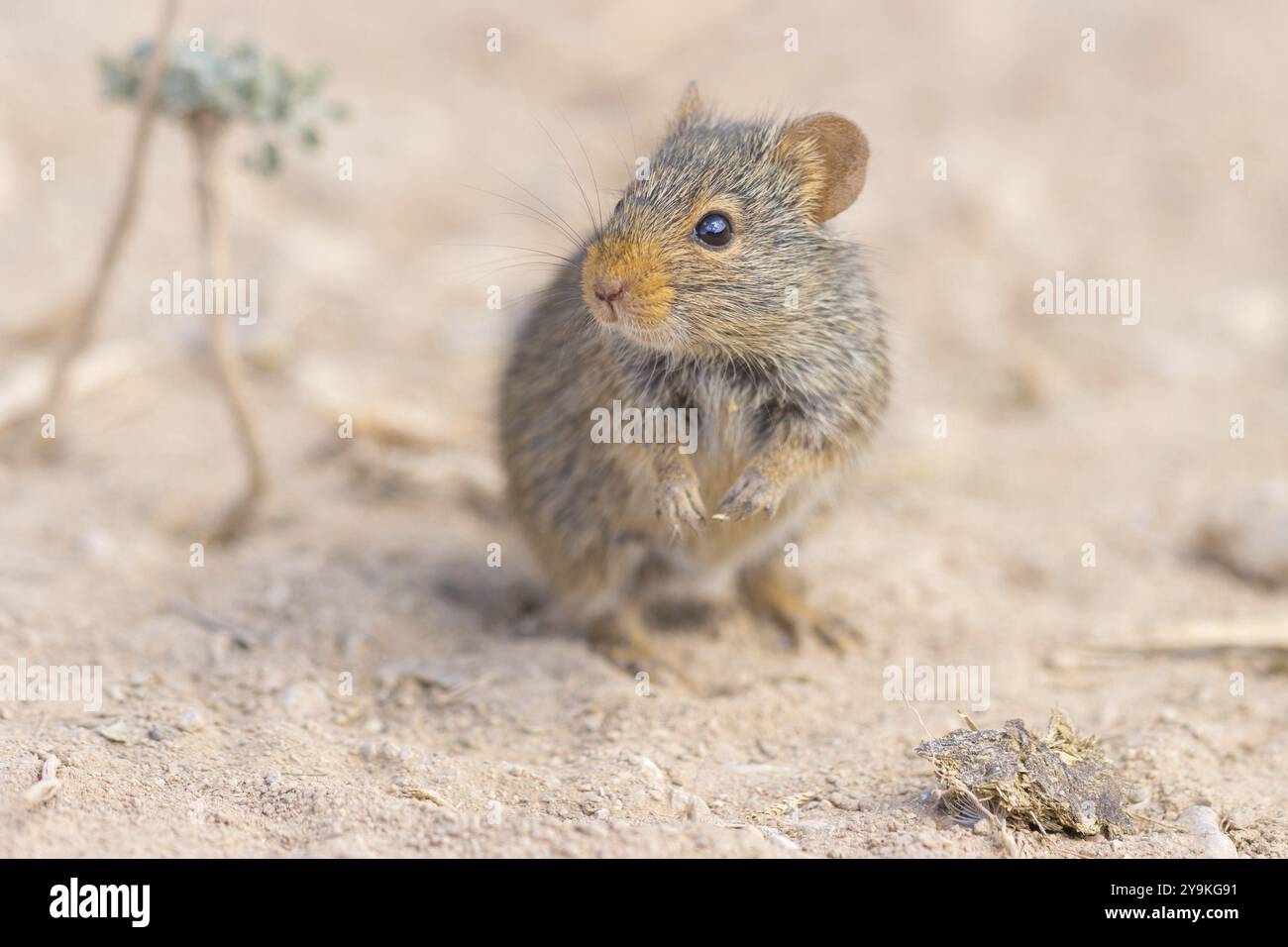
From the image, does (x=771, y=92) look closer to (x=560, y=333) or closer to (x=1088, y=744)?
(x=560, y=333)

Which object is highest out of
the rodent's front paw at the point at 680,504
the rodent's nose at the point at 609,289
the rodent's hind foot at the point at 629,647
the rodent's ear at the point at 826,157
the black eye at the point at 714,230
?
the rodent's ear at the point at 826,157

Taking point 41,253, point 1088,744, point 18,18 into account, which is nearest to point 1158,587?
point 1088,744

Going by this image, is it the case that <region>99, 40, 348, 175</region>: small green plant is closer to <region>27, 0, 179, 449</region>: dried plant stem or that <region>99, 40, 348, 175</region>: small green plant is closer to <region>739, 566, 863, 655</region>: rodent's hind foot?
<region>27, 0, 179, 449</region>: dried plant stem

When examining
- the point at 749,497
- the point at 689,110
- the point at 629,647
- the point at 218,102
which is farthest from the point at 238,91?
the point at 629,647

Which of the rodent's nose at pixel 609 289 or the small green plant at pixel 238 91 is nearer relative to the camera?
the rodent's nose at pixel 609 289

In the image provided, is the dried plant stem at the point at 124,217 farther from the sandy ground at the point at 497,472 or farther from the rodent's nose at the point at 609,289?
the rodent's nose at the point at 609,289

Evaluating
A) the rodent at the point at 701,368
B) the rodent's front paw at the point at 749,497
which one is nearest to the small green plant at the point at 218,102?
the rodent at the point at 701,368

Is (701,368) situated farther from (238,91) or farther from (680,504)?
(238,91)
